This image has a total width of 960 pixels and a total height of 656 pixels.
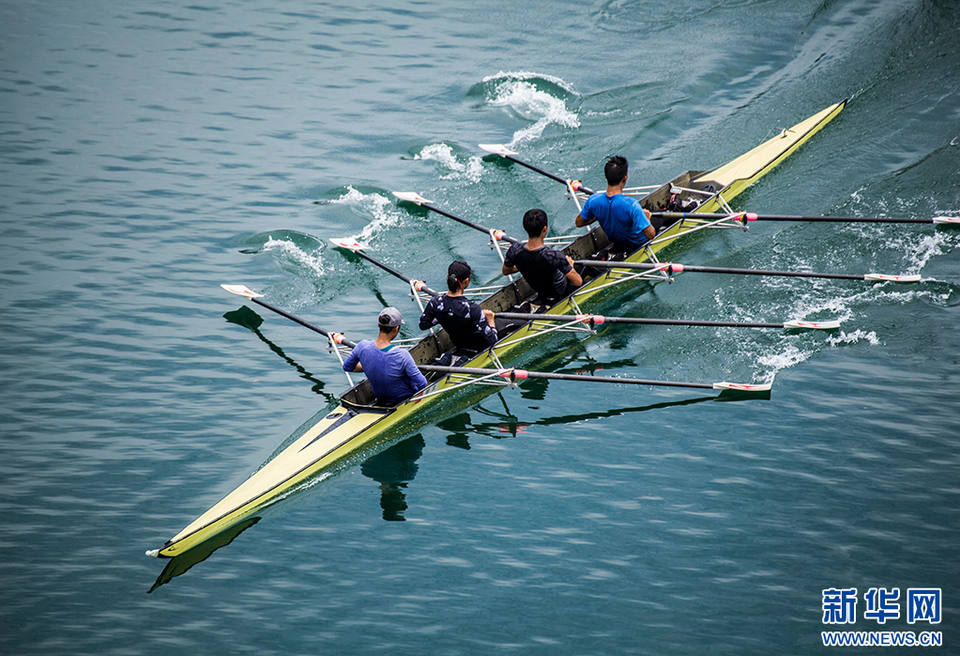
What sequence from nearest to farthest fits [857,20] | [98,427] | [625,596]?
Answer: [625,596] → [98,427] → [857,20]

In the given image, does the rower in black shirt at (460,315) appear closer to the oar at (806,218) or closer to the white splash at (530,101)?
the oar at (806,218)

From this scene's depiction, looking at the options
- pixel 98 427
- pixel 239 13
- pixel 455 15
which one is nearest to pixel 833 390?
pixel 98 427

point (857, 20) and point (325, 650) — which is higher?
point (857, 20)

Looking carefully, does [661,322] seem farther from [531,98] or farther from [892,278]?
[531,98]

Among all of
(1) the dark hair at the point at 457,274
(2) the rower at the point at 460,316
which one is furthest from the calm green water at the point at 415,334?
(1) the dark hair at the point at 457,274

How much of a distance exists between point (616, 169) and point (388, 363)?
472 centimetres

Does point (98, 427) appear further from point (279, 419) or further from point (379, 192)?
point (379, 192)

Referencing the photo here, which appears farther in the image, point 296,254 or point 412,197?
point 412,197

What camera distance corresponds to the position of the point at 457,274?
33.1 ft

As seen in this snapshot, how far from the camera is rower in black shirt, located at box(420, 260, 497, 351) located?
10.2 meters

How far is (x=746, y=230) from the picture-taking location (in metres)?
13.7

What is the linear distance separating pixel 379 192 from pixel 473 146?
2611 mm

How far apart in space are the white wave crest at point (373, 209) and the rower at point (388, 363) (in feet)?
16.6

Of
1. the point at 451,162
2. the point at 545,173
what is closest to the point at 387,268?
the point at 545,173
